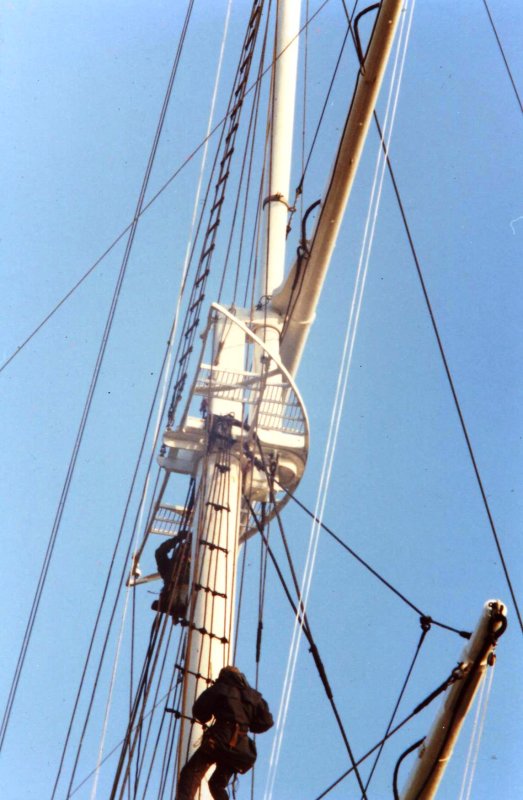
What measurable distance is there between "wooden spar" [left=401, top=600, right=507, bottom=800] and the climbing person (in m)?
4.26

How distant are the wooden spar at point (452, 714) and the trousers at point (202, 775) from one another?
1.69 meters

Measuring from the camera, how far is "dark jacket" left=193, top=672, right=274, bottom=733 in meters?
7.89

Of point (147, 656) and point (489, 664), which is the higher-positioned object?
point (147, 656)

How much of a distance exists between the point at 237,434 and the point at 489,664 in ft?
15.3

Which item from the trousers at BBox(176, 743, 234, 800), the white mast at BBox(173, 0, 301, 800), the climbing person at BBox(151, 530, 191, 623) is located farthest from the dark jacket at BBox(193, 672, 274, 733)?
the climbing person at BBox(151, 530, 191, 623)

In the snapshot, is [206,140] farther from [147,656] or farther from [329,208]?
[147,656]

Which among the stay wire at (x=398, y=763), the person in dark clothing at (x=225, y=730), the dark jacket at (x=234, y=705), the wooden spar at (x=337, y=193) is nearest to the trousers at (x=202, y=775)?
the person in dark clothing at (x=225, y=730)

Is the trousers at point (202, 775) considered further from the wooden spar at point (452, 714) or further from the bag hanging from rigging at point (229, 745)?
the wooden spar at point (452, 714)

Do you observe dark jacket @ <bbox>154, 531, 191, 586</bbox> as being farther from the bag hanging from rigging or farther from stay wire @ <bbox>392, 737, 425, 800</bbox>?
stay wire @ <bbox>392, 737, 425, 800</bbox>

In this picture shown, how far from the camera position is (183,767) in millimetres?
8164

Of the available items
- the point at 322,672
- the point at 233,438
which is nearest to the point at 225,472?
the point at 233,438

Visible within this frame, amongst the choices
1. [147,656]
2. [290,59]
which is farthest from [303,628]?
[290,59]

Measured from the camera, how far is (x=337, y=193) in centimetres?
1017

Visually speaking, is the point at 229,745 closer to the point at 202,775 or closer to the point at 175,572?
the point at 202,775
